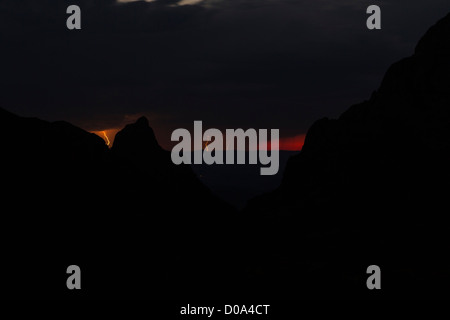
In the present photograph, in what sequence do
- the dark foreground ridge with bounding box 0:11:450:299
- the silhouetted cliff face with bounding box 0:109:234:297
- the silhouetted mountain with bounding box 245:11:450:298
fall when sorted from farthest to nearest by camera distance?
the silhouetted mountain with bounding box 245:11:450:298, the dark foreground ridge with bounding box 0:11:450:299, the silhouetted cliff face with bounding box 0:109:234:297

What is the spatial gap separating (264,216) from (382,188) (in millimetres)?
13572

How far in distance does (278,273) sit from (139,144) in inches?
1988

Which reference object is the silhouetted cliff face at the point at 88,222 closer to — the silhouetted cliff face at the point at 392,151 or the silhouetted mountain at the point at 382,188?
the silhouetted mountain at the point at 382,188

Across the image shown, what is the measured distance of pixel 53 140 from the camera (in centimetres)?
5153

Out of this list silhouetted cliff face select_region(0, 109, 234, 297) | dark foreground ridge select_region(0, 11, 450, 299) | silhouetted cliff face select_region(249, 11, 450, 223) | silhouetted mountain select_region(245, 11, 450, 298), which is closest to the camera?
silhouetted cliff face select_region(0, 109, 234, 297)

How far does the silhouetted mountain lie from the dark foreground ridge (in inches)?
6.4

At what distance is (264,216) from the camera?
66438 millimetres

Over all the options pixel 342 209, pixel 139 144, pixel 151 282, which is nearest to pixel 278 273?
pixel 151 282

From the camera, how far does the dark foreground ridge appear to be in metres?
43.3

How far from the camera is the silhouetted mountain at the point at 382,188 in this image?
52125 mm

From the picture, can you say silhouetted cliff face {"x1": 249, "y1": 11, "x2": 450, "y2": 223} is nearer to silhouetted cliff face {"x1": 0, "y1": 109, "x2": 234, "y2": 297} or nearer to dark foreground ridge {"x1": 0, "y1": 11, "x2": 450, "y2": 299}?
dark foreground ridge {"x1": 0, "y1": 11, "x2": 450, "y2": 299}

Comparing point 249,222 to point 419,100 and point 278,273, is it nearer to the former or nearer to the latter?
point 278,273

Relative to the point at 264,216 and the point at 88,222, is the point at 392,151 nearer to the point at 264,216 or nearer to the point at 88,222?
the point at 264,216

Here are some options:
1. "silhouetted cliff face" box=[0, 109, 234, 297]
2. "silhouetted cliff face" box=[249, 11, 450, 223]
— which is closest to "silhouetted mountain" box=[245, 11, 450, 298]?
"silhouetted cliff face" box=[249, 11, 450, 223]
